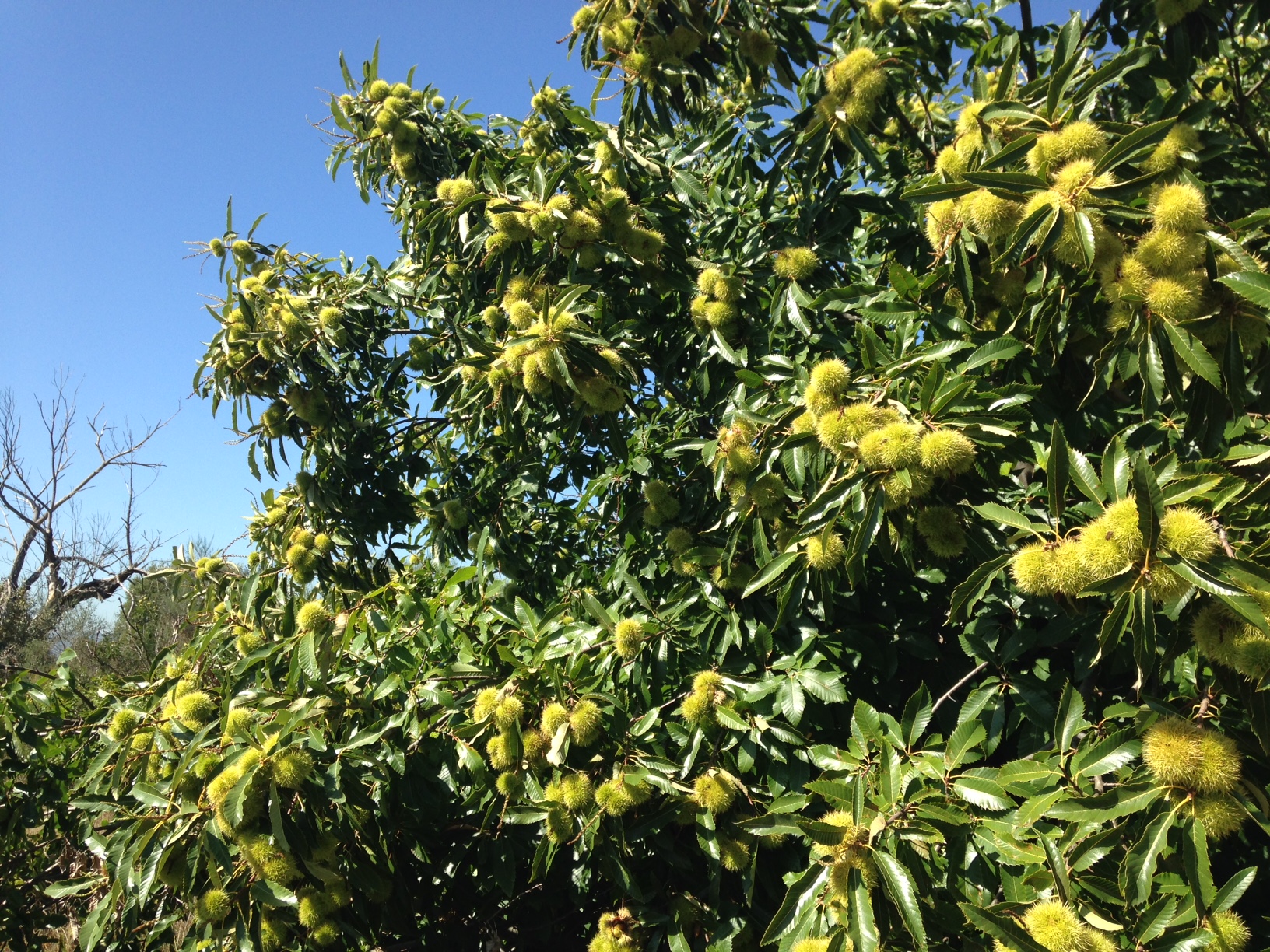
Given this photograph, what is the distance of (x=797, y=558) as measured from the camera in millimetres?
1608

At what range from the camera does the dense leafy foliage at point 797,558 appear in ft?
4.01

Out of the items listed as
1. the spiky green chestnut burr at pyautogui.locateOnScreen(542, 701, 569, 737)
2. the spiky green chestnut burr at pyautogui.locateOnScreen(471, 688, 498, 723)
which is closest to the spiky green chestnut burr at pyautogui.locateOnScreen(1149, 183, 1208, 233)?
the spiky green chestnut burr at pyautogui.locateOnScreen(542, 701, 569, 737)

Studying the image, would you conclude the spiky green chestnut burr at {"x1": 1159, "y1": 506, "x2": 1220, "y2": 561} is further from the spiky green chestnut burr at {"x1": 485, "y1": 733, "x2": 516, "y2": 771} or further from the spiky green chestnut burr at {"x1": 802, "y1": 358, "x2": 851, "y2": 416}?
the spiky green chestnut burr at {"x1": 485, "y1": 733, "x2": 516, "y2": 771}

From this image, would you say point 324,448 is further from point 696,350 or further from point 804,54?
point 804,54

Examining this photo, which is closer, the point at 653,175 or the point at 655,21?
the point at 655,21

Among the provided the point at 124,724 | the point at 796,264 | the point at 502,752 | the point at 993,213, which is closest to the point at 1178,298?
the point at 993,213

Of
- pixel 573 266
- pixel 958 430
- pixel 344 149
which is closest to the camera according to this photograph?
pixel 958 430

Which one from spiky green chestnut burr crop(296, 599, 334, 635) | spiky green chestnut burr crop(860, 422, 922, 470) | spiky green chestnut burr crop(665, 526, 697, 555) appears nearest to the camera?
spiky green chestnut burr crop(860, 422, 922, 470)

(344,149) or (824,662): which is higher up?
(344,149)

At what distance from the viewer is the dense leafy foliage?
4.01ft

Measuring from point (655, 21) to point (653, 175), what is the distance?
18.5 inches

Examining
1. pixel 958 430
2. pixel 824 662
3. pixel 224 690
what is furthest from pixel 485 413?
pixel 958 430

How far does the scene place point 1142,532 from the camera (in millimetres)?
1057

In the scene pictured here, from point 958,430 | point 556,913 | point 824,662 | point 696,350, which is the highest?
point 696,350
